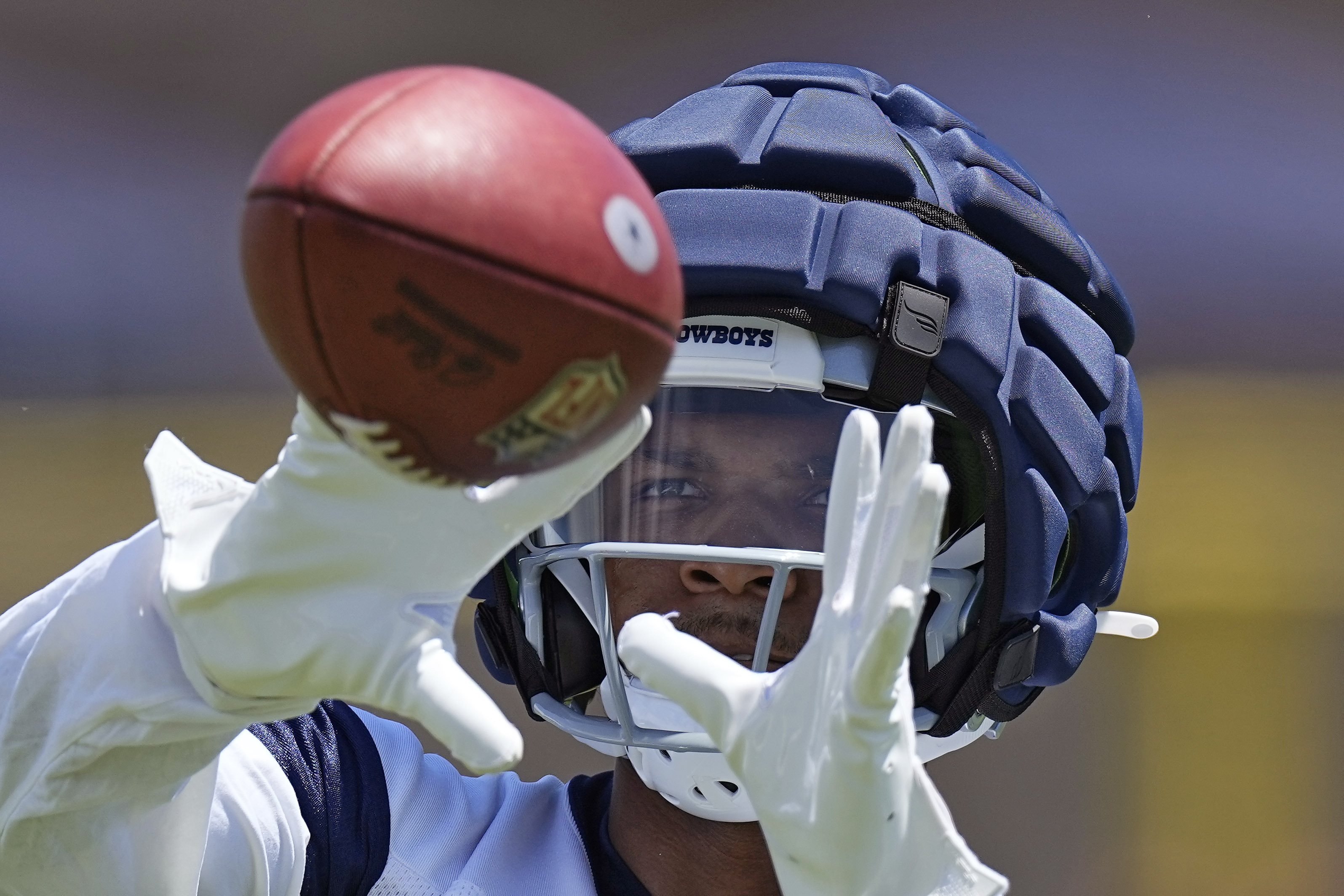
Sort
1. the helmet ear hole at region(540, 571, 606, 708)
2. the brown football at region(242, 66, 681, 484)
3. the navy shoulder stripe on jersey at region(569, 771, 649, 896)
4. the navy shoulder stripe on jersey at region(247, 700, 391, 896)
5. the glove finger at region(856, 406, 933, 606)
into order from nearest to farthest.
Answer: the brown football at region(242, 66, 681, 484) < the glove finger at region(856, 406, 933, 606) < the navy shoulder stripe on jersey at region(247, 700, 391, 896) < the navy shoulder stripe on jersey at region(569, 771, 649, 896) < the helmet ear hole at region(540, 571, 606, 708)

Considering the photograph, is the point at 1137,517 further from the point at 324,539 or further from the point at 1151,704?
the point at 324,539

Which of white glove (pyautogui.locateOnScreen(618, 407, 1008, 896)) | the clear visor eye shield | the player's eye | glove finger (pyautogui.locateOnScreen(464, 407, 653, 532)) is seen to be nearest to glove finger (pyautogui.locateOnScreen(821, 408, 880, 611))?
white glove (pyautogui.locateOnScreen(618, 407, 1008, 896))

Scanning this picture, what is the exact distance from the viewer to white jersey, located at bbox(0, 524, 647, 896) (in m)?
0.95

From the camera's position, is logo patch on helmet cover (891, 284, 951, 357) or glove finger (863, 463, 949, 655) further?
logo patch on helmet cover (891, 284, 951, 357)

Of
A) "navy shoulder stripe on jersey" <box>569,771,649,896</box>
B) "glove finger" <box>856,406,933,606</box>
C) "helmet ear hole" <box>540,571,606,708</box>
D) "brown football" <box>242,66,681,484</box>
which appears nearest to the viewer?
"brown football" <box>242,66,681,484</box>

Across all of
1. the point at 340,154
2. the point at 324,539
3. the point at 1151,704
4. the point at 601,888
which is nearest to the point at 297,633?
the point at 324,539

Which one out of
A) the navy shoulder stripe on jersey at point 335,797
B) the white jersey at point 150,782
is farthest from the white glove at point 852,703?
the navy shoulder stripe on jersey at point 335,797

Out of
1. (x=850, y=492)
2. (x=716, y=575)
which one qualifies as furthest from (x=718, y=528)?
(x=850, y=492)

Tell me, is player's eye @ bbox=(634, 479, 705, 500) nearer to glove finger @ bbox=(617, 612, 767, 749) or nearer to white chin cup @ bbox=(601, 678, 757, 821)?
white chin cup @ bbox=(601, 678, 757, 821)

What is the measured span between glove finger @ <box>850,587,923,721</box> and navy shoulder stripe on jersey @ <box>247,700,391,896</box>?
67 centimetres

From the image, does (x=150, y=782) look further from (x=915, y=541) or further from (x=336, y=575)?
(x=915, y=541)

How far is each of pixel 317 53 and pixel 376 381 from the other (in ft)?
12.7

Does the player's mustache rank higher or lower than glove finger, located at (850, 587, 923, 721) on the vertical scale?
lower

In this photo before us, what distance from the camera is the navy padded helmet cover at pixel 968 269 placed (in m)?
1.40
